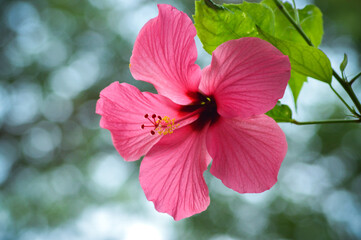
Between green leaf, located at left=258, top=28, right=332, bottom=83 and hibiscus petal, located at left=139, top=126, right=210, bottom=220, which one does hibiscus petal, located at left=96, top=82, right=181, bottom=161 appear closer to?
hibiscus petal, located at left=139, top=126, right=210, bottom=220

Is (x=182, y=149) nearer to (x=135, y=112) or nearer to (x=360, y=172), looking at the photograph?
(x=135, y=112)

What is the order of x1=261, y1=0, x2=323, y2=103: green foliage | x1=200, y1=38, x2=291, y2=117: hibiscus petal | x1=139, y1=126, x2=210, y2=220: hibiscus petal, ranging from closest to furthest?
x1=200, y1=38, x2=291, y2=117: hibiscus petal, x1=139, y1=126, x2=210, y2=220: hibiscus petal, x1=261, y1=0, x2=323, y2=103: green foliage

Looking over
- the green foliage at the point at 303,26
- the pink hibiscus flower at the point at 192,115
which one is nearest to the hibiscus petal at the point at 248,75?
the pink hibiscus flower at the point at 192,115

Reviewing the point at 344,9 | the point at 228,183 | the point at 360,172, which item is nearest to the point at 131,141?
the point at 228,183

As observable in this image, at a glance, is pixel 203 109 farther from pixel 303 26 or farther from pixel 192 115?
pixel 303 26

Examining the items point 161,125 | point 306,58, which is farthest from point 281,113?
point 161,125

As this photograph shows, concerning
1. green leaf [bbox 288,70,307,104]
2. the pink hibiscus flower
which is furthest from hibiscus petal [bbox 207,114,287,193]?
green leaf [bbox 288,70,307,104]

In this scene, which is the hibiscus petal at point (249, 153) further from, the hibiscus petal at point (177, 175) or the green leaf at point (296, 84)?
the green leaf at point (296, 84)
